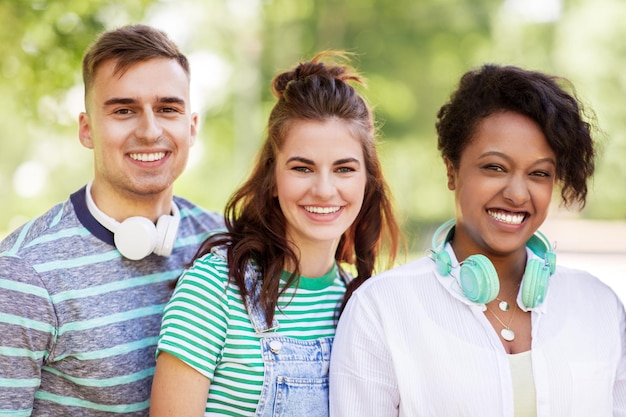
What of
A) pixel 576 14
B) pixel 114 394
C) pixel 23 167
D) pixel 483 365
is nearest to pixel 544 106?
pixel 483 365

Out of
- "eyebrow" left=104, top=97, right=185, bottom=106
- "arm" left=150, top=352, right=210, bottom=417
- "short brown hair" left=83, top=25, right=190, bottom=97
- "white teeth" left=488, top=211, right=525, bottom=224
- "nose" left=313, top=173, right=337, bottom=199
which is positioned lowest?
"arm" left=150, top=352, right=210, bottom=417

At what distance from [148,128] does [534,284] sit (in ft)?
4.70

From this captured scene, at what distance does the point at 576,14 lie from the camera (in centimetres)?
1527

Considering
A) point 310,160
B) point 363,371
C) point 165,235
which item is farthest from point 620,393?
point 165,235

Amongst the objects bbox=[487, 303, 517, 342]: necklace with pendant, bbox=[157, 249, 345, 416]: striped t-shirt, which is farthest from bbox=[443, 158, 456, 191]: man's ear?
bbox=[157, 249, 345, 416]: striped t-shirt

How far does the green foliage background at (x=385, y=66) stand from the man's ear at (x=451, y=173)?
10985mm

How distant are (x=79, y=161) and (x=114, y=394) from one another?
1487 cm

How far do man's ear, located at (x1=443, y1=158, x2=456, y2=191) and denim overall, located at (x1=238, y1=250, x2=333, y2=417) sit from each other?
0.68m

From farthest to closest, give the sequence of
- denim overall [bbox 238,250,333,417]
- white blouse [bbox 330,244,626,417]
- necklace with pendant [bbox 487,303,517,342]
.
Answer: denim overall [bbox 238,250,333,417]
necklace with pendant [bbox 487,303,517,342]
white blouse [bbox 330,244,626,417]

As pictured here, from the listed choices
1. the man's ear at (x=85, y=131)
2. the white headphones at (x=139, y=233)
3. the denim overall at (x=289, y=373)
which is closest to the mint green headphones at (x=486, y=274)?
the denim overall at (x=289, y=373)

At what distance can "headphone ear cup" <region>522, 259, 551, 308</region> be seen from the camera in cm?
245

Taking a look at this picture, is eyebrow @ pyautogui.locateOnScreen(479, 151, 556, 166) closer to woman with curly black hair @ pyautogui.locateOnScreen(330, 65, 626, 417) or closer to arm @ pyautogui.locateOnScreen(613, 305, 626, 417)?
woman with curly black hair @ pyautogui.locateOnScreen(330, 65, 626, 417)

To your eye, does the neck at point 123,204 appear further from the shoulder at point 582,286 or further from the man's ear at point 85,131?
the shoulder at point 582,286

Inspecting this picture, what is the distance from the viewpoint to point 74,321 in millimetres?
2602
